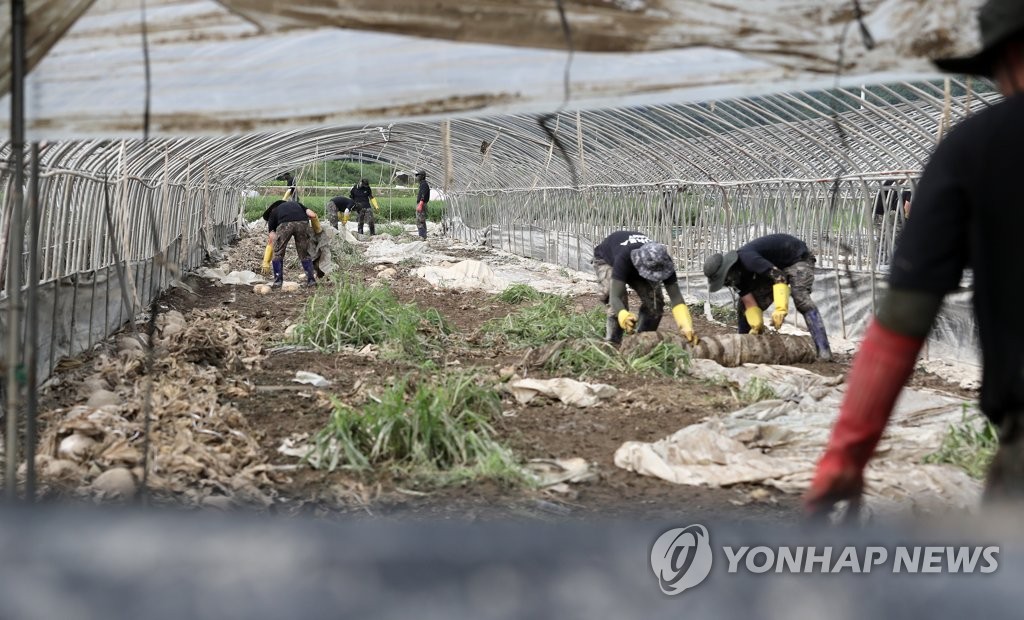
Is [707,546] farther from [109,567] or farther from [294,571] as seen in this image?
[109,567]

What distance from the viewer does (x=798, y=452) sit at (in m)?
6.66

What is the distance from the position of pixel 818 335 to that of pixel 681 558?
9.39 metres

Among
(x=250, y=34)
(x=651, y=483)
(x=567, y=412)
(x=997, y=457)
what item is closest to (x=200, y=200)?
(x=567, y=412)

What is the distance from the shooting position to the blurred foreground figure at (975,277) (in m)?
2.06

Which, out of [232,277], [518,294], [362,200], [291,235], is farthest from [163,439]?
[362,200]

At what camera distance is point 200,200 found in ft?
75.4

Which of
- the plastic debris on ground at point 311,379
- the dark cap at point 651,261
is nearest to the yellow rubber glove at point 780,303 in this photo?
the dark cap at point 651,261

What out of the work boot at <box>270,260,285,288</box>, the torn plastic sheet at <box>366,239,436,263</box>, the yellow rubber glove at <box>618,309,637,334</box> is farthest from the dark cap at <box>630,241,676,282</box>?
the torn plastic sheet at <box>366,239,436,263</box>

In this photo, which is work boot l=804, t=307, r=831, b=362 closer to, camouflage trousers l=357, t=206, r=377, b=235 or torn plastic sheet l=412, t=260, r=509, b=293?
torn plastic sheet l=412, t=260, r=509, b=293

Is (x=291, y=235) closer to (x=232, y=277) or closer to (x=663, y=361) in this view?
(x=232, y=277)

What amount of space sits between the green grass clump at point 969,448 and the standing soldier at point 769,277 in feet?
11.3

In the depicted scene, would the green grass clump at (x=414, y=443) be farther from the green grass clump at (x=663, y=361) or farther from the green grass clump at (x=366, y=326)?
the green grass clump at (x=366, y=326)

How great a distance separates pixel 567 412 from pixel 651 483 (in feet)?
5.90

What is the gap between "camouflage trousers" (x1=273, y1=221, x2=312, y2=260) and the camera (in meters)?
16.3
